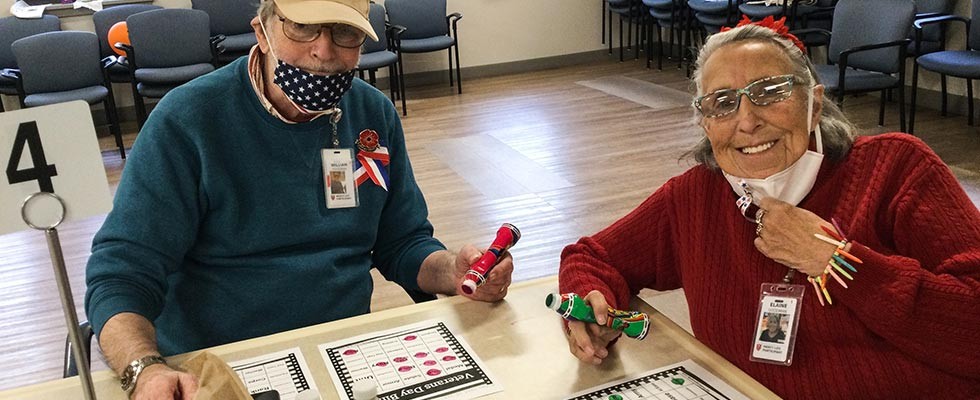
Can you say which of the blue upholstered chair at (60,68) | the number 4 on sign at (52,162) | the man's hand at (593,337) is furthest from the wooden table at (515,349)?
the blue upholstered chair at (60,68)

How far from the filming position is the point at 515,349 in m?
1.53

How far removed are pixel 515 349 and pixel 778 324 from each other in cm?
47

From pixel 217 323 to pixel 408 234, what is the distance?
489 mm

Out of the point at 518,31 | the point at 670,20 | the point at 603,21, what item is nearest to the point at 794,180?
the point at 670,20

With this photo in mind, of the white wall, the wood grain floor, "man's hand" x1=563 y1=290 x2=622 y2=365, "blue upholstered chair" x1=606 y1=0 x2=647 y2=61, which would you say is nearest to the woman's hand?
"man's hand" x1=563 y1=290 x2=622 y2=365

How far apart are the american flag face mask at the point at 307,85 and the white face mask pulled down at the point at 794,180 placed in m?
0.85

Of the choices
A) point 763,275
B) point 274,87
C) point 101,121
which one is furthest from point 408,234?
point 101,121

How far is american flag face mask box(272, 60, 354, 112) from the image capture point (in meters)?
1.74

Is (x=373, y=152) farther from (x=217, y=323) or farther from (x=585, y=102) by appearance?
(x=585, y=102)

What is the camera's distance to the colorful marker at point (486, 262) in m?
1.60

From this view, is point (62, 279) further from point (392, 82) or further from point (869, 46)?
point (392, 82)

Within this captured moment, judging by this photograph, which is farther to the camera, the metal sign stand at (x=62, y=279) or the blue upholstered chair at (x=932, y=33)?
the blue upholstered chair at (x=932, y=33)

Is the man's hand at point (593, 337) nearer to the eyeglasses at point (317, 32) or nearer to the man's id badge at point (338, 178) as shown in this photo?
the man's id badge at point (338, 178)

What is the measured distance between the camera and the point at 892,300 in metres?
1.33
